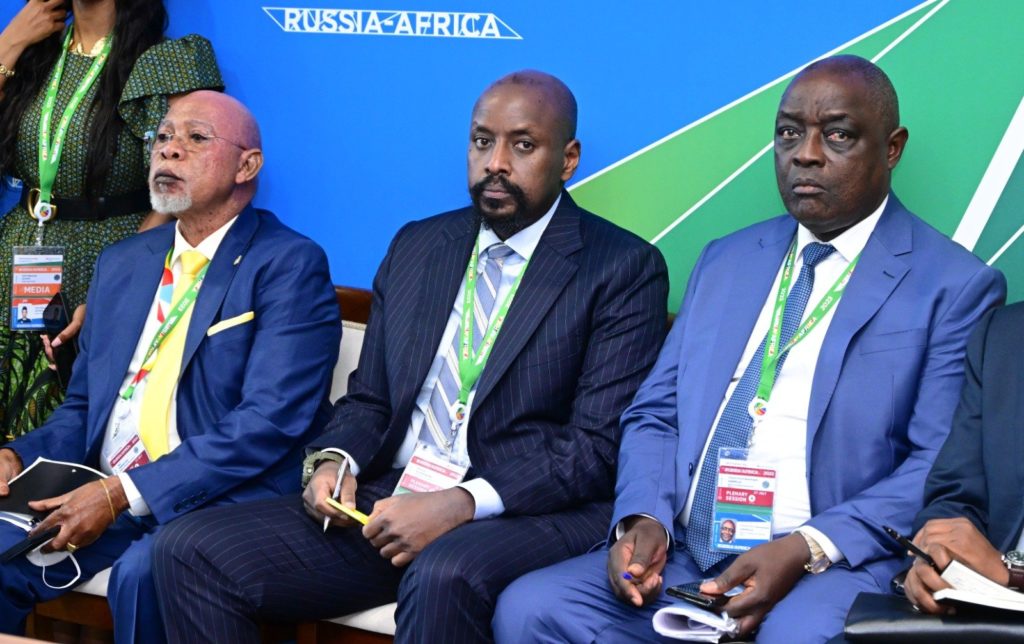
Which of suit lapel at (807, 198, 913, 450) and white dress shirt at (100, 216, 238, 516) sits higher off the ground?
suit lapel at (807, 198, 913, 450)

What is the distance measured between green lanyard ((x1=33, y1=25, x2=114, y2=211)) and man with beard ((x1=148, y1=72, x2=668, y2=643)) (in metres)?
1.30

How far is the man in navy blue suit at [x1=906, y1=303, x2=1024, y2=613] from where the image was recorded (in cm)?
299

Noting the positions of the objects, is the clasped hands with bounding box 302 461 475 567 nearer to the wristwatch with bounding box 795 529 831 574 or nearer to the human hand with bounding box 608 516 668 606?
the human hand with bounding box 608 516 668 606

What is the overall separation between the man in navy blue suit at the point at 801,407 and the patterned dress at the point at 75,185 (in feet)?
A: 6.46

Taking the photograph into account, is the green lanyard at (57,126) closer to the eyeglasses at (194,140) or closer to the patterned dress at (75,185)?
the patterned dress at (75,185)

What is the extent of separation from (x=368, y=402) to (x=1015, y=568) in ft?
5.82

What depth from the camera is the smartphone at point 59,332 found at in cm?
448

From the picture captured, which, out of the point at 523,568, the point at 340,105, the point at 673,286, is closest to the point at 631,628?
the point at 523,568

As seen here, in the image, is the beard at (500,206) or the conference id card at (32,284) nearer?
the beard at (500,206)

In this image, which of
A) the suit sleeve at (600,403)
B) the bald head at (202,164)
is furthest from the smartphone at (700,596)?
the bald head at (202,164)

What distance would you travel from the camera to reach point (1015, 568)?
286 cm

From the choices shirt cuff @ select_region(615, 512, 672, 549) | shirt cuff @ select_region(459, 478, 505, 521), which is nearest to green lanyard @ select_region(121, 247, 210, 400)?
shirt cuff @ select_region(459, 478, 505, 521)

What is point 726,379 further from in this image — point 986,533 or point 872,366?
point 986,533

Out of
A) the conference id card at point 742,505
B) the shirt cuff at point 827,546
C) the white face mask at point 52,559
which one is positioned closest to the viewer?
the shirt cuff at point 827,546
